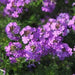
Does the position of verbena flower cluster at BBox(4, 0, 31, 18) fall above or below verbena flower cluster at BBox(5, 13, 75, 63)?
above

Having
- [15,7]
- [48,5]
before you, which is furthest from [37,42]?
[48,5]

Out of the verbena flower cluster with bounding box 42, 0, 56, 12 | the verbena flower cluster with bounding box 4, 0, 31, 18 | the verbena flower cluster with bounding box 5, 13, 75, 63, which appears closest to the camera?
the verbena flower cluster with bounding box 5, 13, 75, 63

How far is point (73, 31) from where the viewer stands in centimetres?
347

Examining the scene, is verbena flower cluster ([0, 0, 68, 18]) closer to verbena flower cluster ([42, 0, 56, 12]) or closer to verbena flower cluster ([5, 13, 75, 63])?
verbena flower cluster ([42, 0, 56, 12])

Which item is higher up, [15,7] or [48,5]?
[48,5]

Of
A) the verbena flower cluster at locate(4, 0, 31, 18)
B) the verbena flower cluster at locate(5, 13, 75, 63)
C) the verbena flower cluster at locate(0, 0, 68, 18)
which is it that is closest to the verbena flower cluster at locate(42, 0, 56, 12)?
the verbena flower cluster at locate(0, 0, 68, 18)

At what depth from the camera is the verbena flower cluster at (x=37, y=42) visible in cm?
282

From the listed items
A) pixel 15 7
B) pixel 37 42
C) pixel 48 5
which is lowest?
pixel 37 42

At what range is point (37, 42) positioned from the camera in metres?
2.83

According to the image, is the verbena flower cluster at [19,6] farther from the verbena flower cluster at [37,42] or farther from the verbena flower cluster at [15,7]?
the verbena flower cluster at [37,42]

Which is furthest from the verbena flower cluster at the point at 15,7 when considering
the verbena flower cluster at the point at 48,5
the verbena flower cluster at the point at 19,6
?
the verbena flower cluster at the point at 48,5

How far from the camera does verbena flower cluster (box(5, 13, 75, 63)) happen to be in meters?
2.82

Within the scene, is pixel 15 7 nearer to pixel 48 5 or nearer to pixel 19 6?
pixel 19 6

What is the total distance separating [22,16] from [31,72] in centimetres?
97
